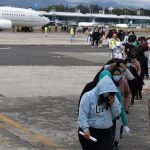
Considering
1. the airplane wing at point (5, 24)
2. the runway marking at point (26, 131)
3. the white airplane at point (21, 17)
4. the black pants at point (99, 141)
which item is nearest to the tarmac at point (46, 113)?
the runway marking at point (26, 131)

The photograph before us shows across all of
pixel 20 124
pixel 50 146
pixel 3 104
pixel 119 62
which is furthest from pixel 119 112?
pixel 3 104

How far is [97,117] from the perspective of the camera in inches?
237

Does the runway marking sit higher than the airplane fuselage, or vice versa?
the runway marking

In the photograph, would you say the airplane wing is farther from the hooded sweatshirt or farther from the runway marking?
the hooded sweatshirt

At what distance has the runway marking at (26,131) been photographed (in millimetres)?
8926

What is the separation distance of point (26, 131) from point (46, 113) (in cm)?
197

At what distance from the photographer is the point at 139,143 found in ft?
29.9

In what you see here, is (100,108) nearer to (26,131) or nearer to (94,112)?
(94,112)

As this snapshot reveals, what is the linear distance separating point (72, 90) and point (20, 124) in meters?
5.22

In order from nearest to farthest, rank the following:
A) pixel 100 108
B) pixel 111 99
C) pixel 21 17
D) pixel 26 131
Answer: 1. pixel 111 99
2. pixel 100 108
3. pixel 26 131
4. pixel 21 17

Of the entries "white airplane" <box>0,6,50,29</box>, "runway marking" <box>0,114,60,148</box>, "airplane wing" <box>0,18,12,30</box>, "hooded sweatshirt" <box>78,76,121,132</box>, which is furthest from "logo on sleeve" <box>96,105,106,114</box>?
"white airplane" <box>0,6,50,29</box>

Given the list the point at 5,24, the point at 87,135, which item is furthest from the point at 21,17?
the point at 87,135

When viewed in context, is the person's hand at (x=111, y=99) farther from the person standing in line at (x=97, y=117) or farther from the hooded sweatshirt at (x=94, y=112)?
the hooded sweatshirt at (x=94, y=112)

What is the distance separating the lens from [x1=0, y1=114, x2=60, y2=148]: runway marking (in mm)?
8926
